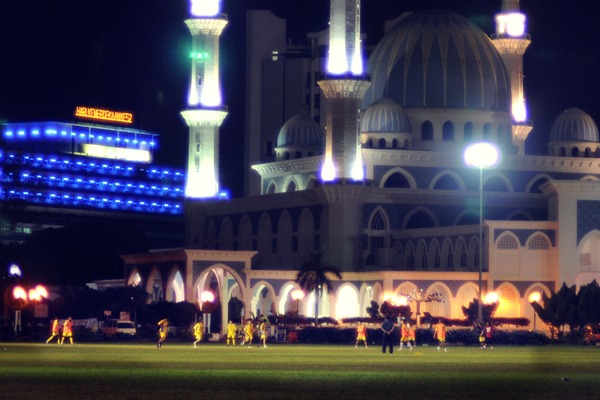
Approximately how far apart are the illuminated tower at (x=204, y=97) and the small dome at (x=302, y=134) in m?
6.21

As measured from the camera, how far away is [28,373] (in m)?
32.4

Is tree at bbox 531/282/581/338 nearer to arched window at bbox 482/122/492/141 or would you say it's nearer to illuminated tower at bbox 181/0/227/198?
arched window at bbox 482/122/492/141

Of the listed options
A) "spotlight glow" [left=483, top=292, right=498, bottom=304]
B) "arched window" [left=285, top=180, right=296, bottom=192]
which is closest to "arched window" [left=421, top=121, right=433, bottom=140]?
"arched window" [left=285, top=180, right=296, bottom=192]

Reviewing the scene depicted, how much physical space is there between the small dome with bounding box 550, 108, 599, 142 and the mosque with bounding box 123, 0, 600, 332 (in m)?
0.09

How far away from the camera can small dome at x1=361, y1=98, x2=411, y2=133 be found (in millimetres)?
86438

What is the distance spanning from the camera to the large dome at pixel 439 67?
89.1 metres

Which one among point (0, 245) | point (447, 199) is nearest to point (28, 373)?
point (0, 245)

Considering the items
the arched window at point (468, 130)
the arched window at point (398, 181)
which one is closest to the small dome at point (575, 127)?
the arched window at point (468, 130)

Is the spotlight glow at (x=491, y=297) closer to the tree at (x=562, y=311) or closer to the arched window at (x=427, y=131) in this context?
the tree at (x=562, y=311)

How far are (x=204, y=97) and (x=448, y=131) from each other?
684 inches

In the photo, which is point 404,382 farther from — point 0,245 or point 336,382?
point 0,245

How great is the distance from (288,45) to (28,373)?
97.0 meters

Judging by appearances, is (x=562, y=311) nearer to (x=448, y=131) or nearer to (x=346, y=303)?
(x=346, y=303)

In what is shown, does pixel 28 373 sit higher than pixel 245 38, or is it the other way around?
pixel 245 38
